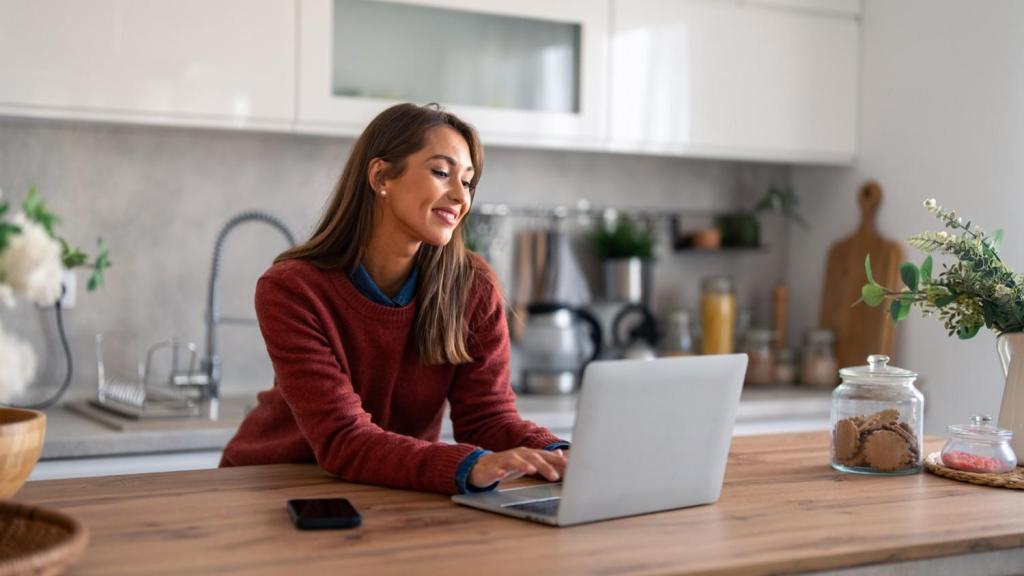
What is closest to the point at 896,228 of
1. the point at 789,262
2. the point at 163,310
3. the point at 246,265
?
the point at 789,262

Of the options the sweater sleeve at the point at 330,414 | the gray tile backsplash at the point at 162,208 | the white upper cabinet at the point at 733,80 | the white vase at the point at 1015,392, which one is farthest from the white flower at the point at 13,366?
the white upper cabinet at the point at 733,80

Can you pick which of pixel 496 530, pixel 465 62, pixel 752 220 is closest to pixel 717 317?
pixel 752 220

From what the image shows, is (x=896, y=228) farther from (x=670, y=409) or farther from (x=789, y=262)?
(x=670, y=409)

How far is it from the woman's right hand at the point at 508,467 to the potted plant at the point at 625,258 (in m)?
2.04

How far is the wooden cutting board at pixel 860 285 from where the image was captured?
3.44m

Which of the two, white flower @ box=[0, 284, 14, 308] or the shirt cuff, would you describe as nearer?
white flower @ box=[0, 284, 14, 308]

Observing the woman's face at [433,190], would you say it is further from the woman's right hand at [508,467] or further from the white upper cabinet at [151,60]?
the white upper cabinet at [151,60]

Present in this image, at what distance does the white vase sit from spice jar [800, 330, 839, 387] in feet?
5.20

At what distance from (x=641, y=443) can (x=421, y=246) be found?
0.68 m

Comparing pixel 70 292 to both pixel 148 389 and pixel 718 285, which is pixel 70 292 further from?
pixel 718 285

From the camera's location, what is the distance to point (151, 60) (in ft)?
8.82

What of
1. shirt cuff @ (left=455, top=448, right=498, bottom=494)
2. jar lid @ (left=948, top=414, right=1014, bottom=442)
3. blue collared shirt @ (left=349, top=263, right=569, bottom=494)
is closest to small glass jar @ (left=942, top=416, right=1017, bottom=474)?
jar lid @ (left=948, top=414, right=1014, bottom=442)

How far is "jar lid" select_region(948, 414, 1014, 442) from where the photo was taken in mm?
1790

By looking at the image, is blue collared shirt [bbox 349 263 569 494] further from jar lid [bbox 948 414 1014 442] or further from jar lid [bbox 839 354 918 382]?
jar lid [bbox 948 414 1014 442]
